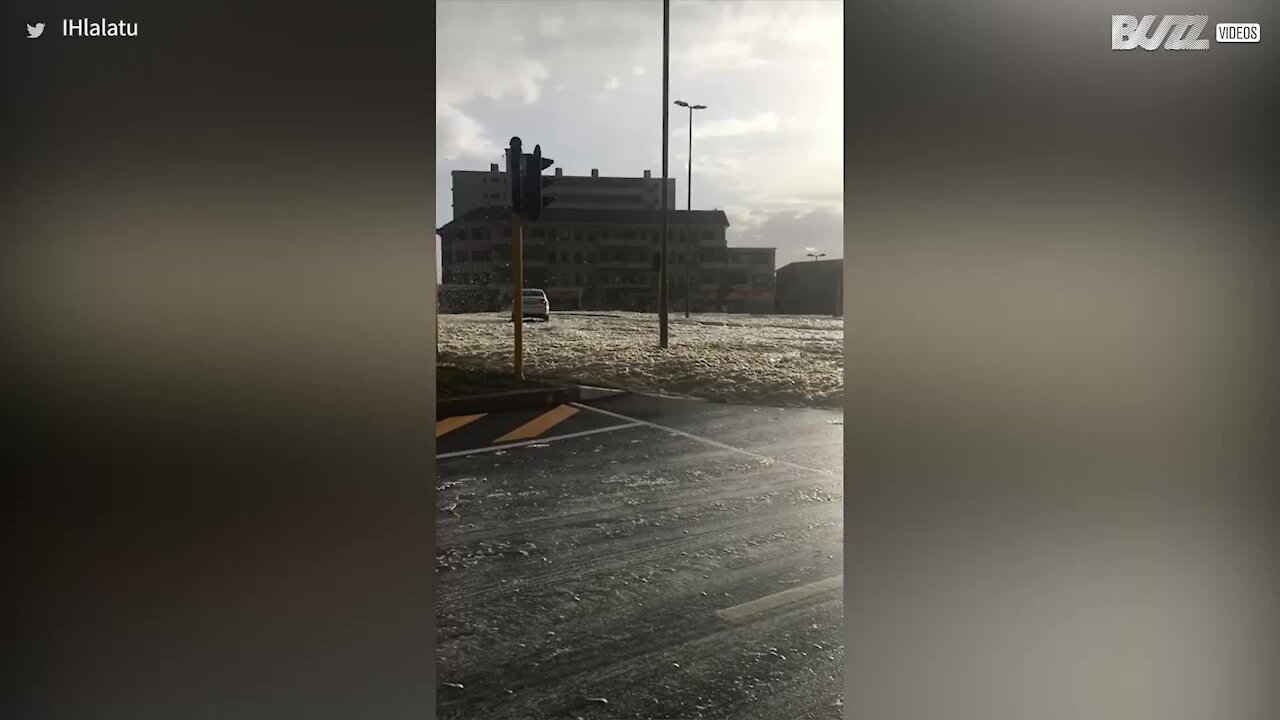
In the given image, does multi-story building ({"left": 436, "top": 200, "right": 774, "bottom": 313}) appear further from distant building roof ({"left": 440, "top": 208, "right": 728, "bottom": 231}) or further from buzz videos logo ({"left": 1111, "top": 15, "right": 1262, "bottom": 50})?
buzz videos logo ({"left": 1111, "top": 15, "right": 1262, "bottom": 50})

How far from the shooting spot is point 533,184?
236 inches

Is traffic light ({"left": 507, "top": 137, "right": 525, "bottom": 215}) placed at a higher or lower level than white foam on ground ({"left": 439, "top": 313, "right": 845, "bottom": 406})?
higher

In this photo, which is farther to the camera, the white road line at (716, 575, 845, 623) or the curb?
the curb

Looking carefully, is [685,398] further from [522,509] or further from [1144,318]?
[1144,318]

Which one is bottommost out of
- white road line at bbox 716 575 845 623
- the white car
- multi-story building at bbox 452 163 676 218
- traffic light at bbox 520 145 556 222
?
white road line at bbox 716 575 845 623

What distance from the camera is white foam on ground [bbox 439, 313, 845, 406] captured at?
288 inches

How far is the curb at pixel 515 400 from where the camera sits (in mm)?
5915

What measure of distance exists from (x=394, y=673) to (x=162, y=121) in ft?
3.45

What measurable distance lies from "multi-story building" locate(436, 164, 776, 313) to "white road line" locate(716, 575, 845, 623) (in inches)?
270

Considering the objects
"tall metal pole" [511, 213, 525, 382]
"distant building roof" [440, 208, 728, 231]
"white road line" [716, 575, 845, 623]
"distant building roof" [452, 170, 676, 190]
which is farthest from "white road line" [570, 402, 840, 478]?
"distant building roof" [452, 170, 676, 190]

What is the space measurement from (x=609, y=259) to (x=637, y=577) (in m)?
8.97

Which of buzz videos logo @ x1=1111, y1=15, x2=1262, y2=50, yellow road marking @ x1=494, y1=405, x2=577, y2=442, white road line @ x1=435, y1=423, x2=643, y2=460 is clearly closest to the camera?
buzz videos logo @ x1=1111, y1=15, x2=1262, y2=50

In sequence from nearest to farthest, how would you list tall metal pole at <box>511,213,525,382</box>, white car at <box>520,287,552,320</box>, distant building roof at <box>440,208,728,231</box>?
1. tall metal pole at <box>511,213,525,382</box>
2. distant building roof at <box>440,208,728,231</box>
3. white car at <box>520,287,552,320</box>

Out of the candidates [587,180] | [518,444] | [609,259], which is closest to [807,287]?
[609,259]
